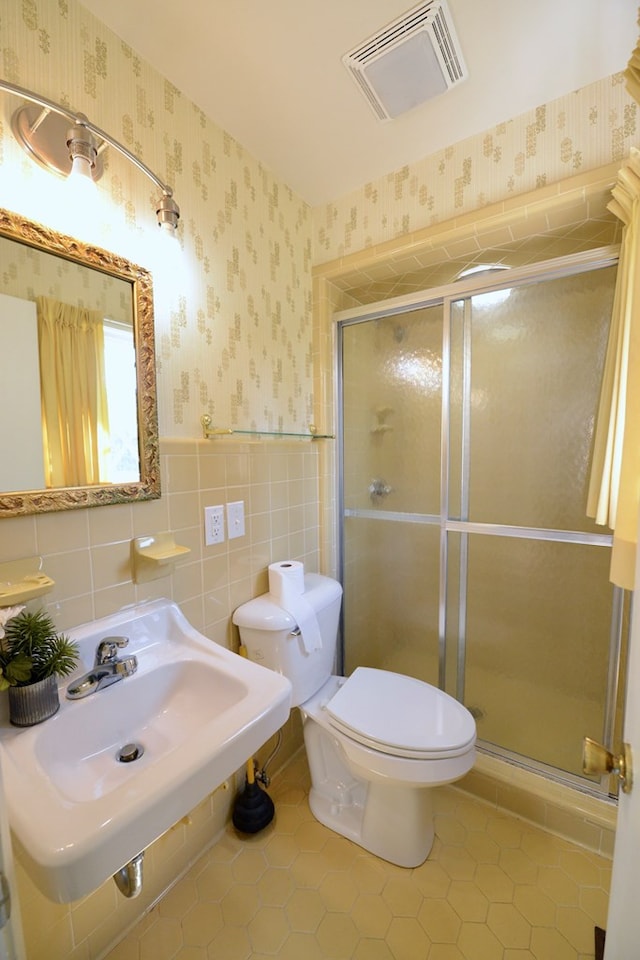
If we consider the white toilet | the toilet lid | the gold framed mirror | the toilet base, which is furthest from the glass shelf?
the toilet base

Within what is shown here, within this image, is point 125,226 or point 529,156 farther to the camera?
point 529,156

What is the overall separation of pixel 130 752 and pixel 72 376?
89 cm

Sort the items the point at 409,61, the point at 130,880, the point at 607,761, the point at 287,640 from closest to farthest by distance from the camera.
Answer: the point at 607,761 → the point at 130,880 → the point at 409,61 → the point at 287,640

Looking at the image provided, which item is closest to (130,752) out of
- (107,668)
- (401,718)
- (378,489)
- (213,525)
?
(107,668)

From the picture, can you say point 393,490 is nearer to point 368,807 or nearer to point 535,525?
point 535,525

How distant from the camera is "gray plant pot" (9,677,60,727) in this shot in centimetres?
73

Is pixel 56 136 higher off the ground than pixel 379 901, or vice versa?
pixel 56 136

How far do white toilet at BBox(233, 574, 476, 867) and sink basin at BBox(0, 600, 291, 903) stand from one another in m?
0.32

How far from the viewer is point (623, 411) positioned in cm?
109

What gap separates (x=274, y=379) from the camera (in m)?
1.48

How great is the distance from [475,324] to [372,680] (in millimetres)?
1498

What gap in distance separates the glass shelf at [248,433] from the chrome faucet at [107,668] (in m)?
0.63

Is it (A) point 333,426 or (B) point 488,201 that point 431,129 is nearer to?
(B) point 488,201

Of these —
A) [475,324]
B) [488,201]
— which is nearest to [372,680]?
[475,324]
